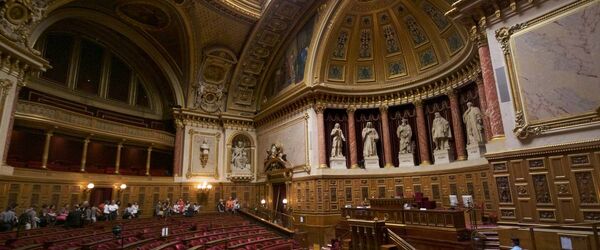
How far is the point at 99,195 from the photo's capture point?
1822 centimetres

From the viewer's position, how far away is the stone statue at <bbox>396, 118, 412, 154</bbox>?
1761 cm

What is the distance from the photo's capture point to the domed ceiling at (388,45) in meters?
16.4

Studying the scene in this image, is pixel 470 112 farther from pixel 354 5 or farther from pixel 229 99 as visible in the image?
pixel 229 99

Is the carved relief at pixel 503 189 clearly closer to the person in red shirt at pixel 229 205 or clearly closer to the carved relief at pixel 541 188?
the carved relief at pixel 541 188

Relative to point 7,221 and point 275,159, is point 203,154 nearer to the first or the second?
point 275,159

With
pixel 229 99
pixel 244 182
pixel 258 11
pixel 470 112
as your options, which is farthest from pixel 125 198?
pixel 470 112

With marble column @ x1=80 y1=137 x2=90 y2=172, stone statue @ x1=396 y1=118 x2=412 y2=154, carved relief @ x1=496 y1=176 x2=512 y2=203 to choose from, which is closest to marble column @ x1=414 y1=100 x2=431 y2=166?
stone statue @ x1=396 y1=118 x2=412 y2=154

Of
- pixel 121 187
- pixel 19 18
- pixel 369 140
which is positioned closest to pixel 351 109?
pixel 369 140

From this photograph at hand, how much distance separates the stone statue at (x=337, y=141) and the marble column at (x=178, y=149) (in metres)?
10.2

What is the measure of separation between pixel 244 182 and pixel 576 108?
18.8m

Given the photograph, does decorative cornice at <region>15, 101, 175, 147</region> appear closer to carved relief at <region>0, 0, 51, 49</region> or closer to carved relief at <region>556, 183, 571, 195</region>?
carved relief at <region>0, 0, 51, 49</region>

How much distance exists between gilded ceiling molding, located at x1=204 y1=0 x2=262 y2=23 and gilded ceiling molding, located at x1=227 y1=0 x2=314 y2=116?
60 cm

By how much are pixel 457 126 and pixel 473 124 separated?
110 cm

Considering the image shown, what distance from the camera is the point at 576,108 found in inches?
296
